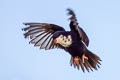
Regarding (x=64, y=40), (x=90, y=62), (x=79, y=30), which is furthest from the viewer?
(x=90, y=62)

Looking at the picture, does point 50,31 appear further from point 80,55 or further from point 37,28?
point 80,55

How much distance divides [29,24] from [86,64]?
1380 millimetres

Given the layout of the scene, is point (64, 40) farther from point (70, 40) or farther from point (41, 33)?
point (41, 33)

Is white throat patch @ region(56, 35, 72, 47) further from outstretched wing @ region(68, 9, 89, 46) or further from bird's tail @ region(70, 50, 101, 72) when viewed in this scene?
bird's tail @ region(70, 50, 101, 72)

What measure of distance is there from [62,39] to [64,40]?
0.04 meters

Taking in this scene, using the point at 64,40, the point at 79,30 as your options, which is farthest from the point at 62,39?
the point at 79,30

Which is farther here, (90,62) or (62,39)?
(90,62)

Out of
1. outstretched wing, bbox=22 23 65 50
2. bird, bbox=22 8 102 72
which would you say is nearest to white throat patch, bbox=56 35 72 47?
bird, bbox=22 8 102 72

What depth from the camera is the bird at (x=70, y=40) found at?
7.64 meters

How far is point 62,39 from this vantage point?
7625 millimetres

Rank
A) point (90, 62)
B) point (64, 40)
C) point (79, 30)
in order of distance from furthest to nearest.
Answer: point (90, 62)
point (79, 30)
point (64, 40)

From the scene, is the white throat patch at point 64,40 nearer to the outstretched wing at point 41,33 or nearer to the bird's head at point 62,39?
the bird's head at point 62,39

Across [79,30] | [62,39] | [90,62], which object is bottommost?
[90,62]

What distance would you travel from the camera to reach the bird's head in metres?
7.59
